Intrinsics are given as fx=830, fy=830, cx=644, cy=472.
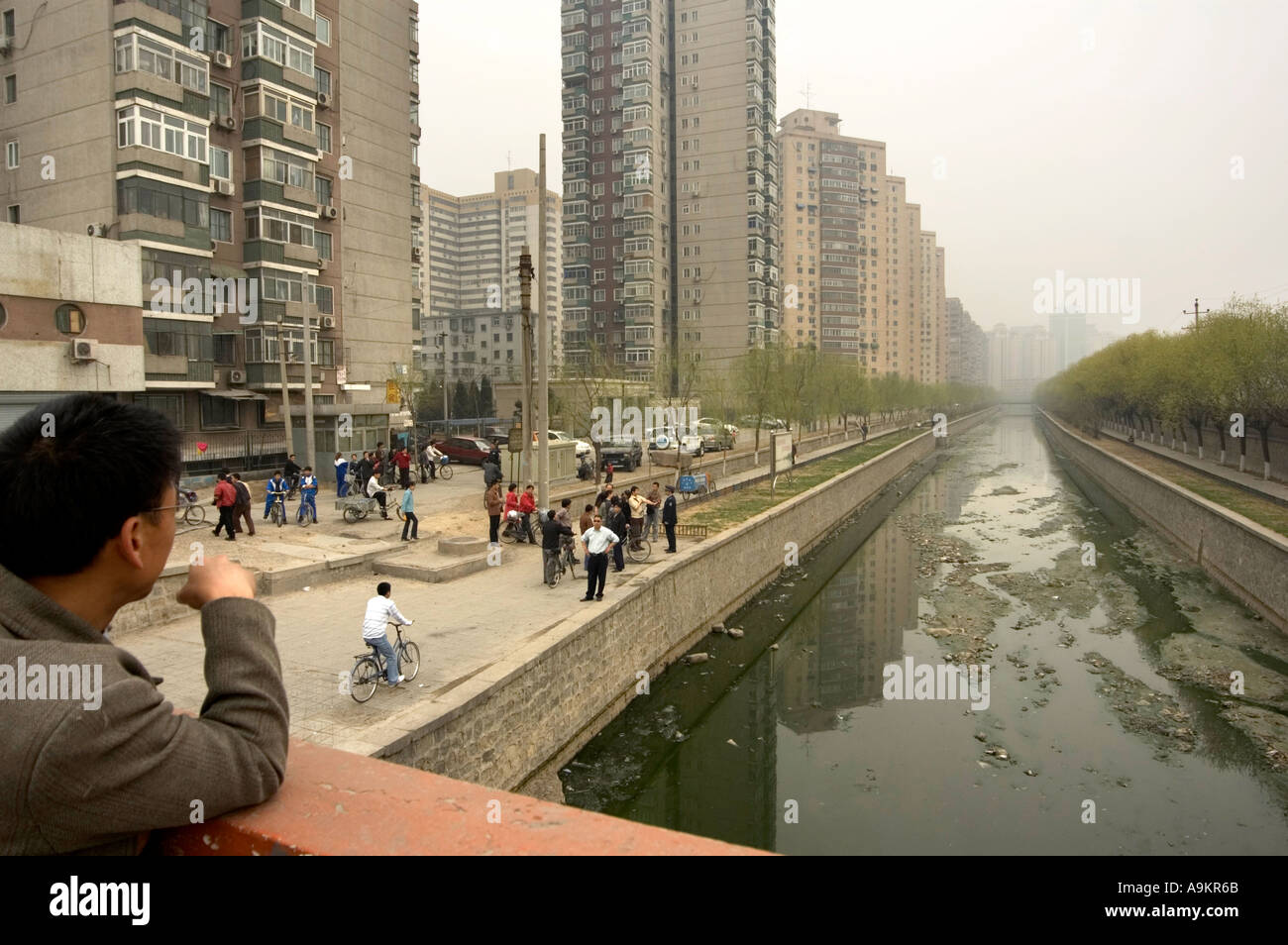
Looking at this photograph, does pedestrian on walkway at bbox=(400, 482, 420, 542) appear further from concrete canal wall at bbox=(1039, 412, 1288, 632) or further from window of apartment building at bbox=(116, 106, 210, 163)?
concrete canal wall at bbox=(1039, 412, 1288, 632)

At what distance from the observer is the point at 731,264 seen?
75.6m

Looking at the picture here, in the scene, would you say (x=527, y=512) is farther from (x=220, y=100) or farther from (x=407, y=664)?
(x=220, y=100)

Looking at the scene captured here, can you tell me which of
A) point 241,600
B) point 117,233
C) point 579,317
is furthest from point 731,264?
point 241,600

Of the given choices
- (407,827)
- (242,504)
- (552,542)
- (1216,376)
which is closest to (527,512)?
(552,542)

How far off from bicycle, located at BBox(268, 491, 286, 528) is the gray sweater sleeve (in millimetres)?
19607

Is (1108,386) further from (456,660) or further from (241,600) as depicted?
(241,600)

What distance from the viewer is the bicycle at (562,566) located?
15.4m

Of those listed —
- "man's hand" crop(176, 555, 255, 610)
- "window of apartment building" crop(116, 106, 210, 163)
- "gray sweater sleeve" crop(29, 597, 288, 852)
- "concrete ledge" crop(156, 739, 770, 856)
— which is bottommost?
"concrete ledge" crop(156, 739, 770, 856)

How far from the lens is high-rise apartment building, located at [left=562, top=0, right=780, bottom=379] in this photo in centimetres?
7288

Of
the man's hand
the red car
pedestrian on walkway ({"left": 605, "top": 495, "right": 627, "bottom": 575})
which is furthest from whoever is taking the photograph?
the red car

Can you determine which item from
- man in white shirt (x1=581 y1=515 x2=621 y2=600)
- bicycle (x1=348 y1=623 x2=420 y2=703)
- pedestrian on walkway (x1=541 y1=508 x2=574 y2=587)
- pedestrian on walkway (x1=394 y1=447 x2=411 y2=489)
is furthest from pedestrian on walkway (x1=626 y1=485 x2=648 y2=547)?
bicycle (x1=348 y1=623 x2=420 y2=703)

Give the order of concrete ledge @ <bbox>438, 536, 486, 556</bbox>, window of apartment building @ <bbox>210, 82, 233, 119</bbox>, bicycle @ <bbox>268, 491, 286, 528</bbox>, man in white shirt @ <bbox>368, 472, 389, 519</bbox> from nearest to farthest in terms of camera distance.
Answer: concrete ledge @ <bbox>438, 536, 486, 556</bbox> < bicycle @ <bbox>268, 491, 286, 528</bbox> < man in white shirt @ <bbox>368, 472, 389, 519</bbox> < window of apartment building @ <bbox>210, 82, 233, 119</bbox>

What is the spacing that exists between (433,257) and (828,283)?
218ft

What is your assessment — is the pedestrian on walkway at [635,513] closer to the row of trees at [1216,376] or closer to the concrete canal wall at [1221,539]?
the concrete canal wall at [1221,539]
